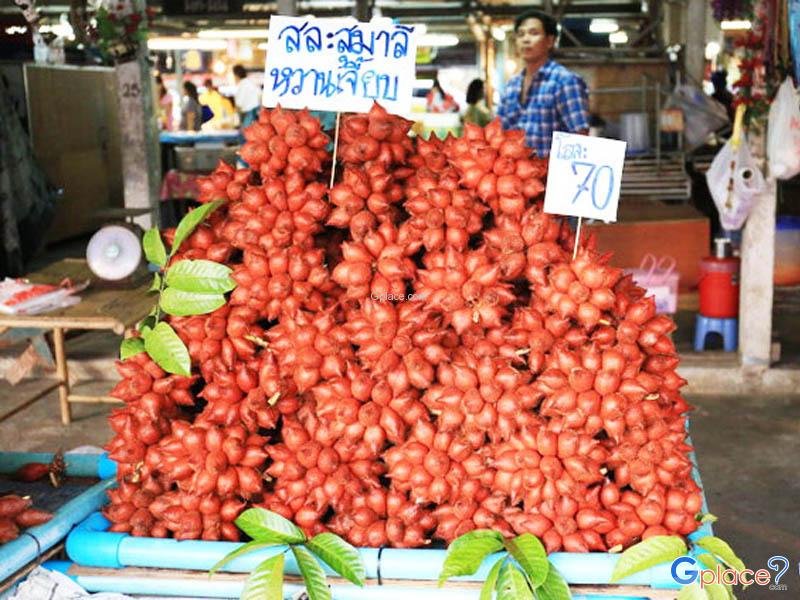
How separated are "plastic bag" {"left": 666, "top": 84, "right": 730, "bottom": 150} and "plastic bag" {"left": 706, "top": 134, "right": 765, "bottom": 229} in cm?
355

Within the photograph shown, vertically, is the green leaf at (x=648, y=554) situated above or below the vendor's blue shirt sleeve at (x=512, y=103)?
below

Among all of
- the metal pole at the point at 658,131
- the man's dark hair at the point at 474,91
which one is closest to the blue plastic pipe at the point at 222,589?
the metal pole at the point at 658,131

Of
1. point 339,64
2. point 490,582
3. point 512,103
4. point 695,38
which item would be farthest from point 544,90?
point 695,38

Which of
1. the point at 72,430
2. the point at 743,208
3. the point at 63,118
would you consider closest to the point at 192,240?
the point at 72,430

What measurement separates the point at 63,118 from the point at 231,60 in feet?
27.2

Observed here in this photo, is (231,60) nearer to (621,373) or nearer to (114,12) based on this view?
(114,12)

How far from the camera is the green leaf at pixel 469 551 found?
1.57 m

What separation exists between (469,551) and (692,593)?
1.28ft

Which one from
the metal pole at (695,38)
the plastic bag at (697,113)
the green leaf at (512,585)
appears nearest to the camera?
the green leaf at (512,585)

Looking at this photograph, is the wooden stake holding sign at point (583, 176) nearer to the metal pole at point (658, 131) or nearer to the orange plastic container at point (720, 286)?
the orange plastic container at point (720, 286)

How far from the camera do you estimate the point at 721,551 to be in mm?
1621

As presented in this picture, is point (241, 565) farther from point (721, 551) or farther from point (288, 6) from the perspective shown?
point (288, 6)

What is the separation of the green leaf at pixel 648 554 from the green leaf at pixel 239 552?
64 centimetres
